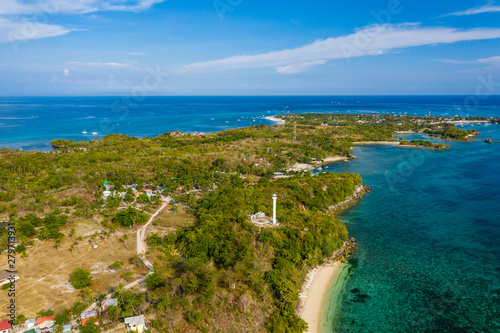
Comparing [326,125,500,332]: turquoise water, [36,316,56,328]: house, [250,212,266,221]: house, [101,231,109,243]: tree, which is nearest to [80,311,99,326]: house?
[36,316,56,328]: house

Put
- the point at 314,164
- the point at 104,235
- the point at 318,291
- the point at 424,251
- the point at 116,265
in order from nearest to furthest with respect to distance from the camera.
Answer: the point at 318,291 < the point at 116,265 < the point at 424,251 < the point at 104,235 < the point at 314,164

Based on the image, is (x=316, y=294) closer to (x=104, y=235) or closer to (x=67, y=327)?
(x=67, y=327)

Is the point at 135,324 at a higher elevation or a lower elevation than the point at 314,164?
lower

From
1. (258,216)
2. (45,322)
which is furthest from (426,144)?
(45,322)

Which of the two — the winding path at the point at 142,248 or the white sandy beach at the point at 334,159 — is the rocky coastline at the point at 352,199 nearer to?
the white sandy beach at the point at 334,159

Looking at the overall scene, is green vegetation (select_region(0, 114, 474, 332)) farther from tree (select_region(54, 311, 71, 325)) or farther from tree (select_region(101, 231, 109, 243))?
tree (select_region(54, 311, 71, 325))

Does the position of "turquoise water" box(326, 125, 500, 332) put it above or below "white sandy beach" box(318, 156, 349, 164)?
below

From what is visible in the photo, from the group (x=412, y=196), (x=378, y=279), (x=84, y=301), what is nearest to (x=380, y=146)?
(x=412, y=196)
